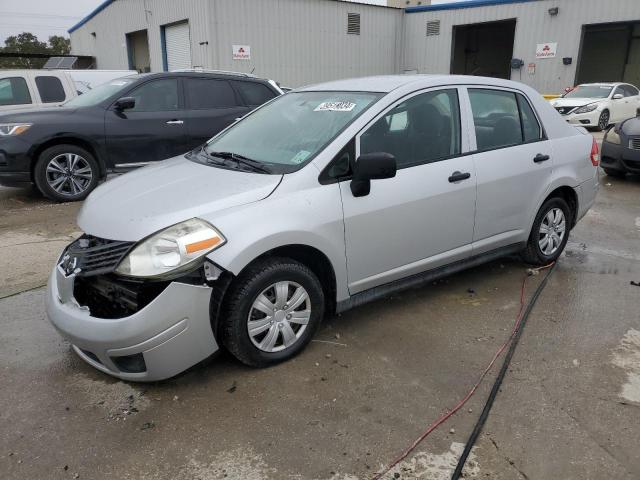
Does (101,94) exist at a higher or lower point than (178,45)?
lower

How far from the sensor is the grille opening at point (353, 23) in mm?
23028

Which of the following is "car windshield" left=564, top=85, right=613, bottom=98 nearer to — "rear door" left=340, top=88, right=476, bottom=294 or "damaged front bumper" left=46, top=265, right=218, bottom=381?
"rear door" left=340, top=88, right=476, bottom=294

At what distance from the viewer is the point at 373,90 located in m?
3.73

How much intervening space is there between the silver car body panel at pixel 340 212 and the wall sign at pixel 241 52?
1669 centimetres

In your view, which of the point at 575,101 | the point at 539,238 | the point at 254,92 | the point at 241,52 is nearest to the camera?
the point at 539,238

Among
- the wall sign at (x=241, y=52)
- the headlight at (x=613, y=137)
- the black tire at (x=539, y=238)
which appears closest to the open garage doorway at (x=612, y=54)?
the wall sign at (x=241, y=52)

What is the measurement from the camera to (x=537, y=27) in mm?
21797

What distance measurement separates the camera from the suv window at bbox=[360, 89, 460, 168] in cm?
355

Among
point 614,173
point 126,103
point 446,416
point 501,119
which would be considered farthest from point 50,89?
point 614,173

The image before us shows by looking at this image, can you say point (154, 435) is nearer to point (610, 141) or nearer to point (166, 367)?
point (166, 367)

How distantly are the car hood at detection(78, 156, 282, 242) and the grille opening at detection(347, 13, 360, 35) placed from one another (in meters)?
21.4

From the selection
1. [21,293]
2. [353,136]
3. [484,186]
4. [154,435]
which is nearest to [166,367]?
[154,435]

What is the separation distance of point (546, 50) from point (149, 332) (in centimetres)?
2298

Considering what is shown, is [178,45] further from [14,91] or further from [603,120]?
[603,120]
